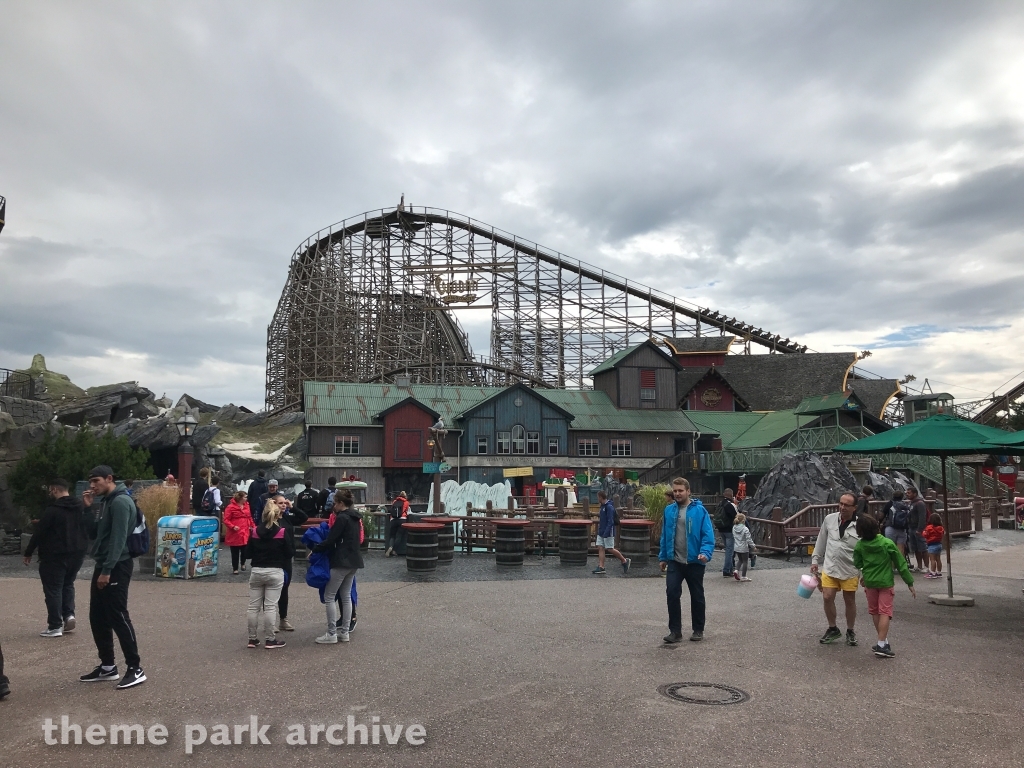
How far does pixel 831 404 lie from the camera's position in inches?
1560

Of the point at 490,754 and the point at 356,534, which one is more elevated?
the point at 356,534

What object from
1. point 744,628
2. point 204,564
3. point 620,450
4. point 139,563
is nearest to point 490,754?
point 744,628

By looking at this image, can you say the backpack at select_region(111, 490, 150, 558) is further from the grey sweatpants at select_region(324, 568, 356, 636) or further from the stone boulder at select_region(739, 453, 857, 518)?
the stone boulder at select_region(739, 453, 857, 518)

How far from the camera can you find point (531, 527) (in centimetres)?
1931

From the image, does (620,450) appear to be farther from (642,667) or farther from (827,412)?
(642,667)

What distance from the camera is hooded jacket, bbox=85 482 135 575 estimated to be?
6754mm

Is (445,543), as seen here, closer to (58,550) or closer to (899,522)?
(899,522)

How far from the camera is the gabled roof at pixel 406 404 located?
41.7m

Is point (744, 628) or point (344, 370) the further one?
point (344, 370)

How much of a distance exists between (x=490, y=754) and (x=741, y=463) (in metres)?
38.3

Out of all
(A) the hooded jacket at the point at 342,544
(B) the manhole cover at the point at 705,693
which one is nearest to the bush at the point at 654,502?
(A) the hooded jacket at the point at 342,544

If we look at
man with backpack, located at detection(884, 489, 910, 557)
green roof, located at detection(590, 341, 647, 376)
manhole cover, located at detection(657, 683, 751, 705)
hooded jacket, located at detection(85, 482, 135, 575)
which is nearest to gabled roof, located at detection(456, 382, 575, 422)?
green roof, located at detection(590, 341, 647, 376)

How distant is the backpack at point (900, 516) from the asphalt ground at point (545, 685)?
3220 mm

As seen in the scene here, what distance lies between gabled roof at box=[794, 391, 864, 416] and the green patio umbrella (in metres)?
28.6
